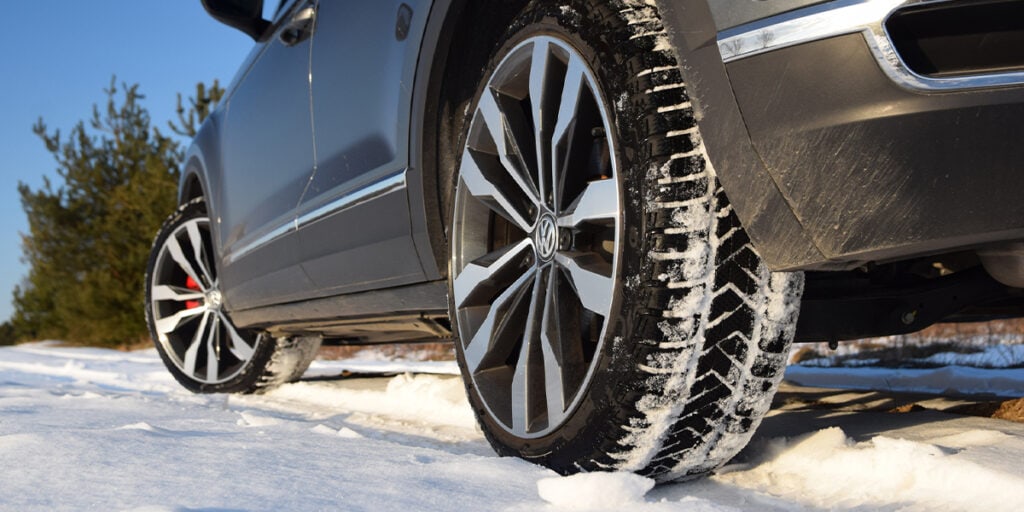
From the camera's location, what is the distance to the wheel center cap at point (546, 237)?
1761 millimetres

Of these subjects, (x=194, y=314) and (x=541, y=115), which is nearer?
(x=541, y=115)

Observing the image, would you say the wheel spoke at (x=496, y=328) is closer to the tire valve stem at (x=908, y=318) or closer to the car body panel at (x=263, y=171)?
the tire valve stem at (x=908, y=318)

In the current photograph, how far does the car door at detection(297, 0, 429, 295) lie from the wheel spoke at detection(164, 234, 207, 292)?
Result: 173 centimetres

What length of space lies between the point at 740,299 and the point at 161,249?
384cm

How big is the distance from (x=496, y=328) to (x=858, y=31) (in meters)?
1.02

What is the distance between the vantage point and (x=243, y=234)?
11.7ft

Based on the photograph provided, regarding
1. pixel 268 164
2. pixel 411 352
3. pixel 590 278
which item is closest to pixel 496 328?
pixel 590 278

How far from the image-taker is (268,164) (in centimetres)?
324

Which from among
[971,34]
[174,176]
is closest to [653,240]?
[971,34]

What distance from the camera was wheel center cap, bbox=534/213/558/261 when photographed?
176cm

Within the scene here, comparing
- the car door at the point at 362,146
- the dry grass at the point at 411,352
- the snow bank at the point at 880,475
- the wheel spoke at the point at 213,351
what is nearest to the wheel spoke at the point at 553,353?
the snow bank at the point at 880,475

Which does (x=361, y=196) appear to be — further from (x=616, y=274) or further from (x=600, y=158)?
(x=616, y=274)

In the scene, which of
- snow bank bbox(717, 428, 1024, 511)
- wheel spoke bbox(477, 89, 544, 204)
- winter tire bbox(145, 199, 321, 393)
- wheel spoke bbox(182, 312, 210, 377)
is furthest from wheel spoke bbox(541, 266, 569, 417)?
wheel spoke bbox(182, 312, 210, 377)

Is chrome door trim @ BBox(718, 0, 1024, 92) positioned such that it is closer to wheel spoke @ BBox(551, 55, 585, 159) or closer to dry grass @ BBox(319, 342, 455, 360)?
wheel spoke @ BBox(551, 55, 585, 159)
